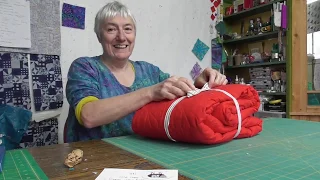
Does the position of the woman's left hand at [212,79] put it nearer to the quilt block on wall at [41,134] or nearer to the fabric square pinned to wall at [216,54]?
the quilt block on wall at [41,134]

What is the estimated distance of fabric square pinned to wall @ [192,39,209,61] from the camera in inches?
113

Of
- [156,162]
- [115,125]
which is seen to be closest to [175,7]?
[115,125]

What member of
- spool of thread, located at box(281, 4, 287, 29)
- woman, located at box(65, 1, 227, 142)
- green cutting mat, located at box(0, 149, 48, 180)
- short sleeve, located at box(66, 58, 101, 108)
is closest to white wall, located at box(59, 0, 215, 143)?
spool of thread, located at box(281, 4, 287, 29)

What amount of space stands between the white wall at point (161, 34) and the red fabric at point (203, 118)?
53.2 inches

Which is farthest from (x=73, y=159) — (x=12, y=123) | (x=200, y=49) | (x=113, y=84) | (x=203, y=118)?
(x=200, y=49)

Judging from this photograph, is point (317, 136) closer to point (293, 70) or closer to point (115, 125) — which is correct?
point (115, 125)

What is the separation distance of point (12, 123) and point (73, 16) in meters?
0.93

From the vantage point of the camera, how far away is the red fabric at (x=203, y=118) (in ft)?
2.46

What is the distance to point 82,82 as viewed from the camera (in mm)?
1037

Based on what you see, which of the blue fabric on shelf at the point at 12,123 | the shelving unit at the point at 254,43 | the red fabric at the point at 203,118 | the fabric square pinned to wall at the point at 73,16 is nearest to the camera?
the red fabric at the point at 203,118

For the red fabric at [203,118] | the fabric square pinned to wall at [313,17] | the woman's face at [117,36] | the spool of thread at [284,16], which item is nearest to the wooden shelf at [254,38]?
the spool of thread at [284,16]

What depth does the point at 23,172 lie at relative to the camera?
57cm

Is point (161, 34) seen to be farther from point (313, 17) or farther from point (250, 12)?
point (313, 17)

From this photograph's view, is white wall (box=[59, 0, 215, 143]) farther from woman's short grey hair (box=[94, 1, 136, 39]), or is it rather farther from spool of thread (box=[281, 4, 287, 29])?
woman's short grey hair (box=[94, 1, 136, 39])
